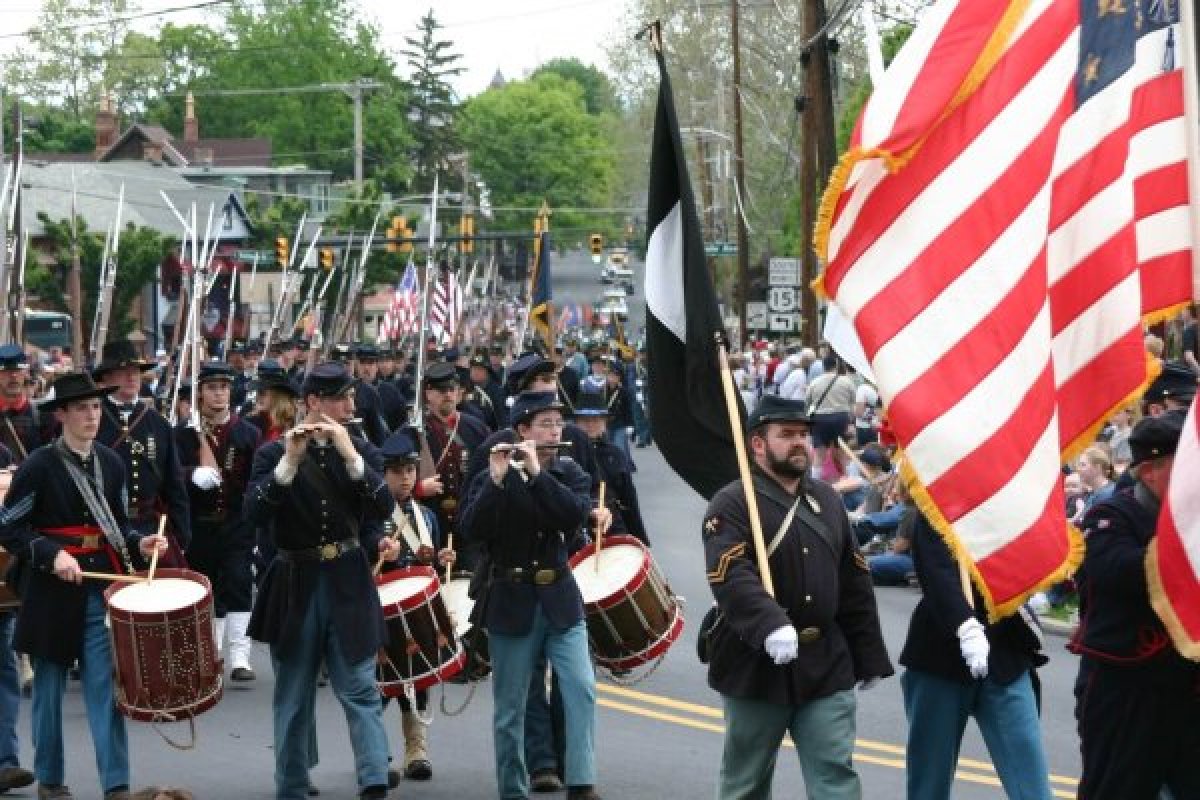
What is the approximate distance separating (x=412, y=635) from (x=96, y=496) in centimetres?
176

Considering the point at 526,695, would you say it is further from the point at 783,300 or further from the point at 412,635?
the point at 783,300

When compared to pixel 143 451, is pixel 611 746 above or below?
below

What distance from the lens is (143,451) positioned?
14680 mm

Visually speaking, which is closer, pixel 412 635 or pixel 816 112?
pixel 412 635

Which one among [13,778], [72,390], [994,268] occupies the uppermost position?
[994,268]

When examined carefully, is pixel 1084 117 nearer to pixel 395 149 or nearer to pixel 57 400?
pixel 57 400

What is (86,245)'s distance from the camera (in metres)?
64.4

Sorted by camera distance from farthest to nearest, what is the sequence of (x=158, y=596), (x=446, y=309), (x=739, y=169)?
(x=739, y=169)
(x=446, y=309)
(x=158, y=596)

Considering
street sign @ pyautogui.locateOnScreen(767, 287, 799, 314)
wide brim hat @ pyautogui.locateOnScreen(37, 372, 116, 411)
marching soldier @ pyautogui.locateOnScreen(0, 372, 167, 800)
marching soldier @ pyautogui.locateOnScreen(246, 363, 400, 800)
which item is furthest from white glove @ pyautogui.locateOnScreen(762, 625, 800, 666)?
street sign @ pyautogui.locateOnScreen(767, 287, 799, 314)

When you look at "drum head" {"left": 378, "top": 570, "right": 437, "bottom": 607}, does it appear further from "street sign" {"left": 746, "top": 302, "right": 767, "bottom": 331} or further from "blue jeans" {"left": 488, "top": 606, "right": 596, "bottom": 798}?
"street sign" {"left": 746, "top": 302, "right": 767, "bottom": 331}

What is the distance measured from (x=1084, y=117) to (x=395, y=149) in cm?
11164

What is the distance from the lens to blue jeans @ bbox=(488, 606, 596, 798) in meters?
12.1

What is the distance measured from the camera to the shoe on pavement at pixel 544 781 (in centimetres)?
1280

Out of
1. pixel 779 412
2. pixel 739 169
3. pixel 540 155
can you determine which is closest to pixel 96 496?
pixel 779 412
